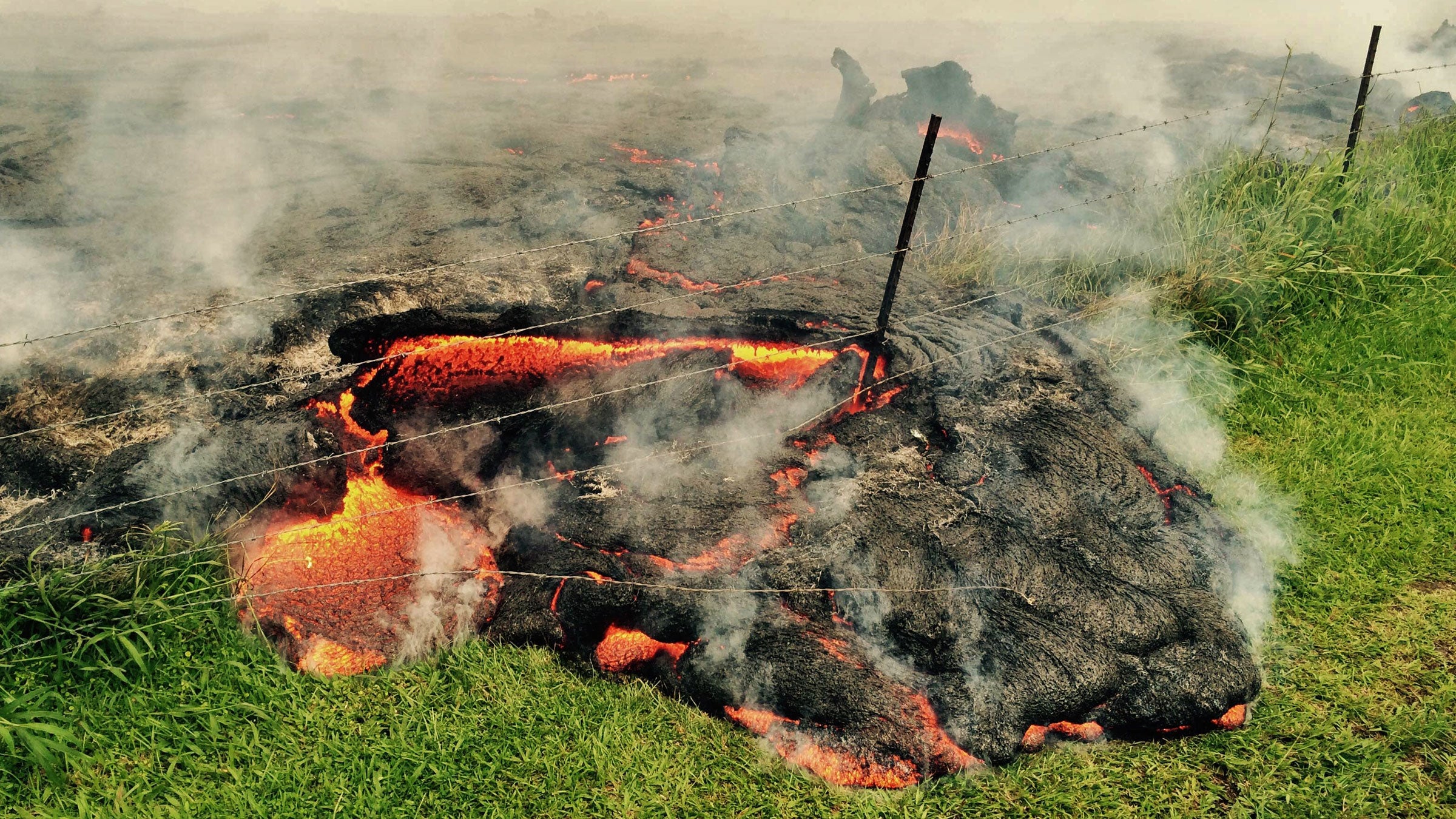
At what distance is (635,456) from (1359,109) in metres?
5.96

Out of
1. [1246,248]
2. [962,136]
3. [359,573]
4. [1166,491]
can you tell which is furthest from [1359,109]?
[359,573]

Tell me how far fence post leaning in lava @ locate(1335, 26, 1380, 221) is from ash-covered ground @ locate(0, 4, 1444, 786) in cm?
226

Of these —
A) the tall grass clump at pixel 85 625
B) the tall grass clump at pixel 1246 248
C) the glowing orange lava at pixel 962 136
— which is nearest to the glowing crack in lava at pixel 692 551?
the tall grass clump at pixel 85 625

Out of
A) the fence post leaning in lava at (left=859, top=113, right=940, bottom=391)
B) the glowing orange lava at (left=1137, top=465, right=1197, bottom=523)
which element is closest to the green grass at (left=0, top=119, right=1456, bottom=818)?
the glowing orange lava at (left=1137, top=465, right=1197, bottom=523)

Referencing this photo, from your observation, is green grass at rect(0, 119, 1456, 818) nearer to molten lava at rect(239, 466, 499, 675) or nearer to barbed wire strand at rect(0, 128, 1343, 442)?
molten lava at rect(239, 466, 499, 675)

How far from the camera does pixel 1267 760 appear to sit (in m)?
2.68

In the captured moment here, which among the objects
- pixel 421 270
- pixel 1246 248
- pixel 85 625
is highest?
pixel 1246 248

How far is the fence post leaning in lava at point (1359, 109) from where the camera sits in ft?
16.9

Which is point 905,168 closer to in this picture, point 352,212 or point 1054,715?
point 352,212

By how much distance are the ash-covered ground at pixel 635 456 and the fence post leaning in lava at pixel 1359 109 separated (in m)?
2.26

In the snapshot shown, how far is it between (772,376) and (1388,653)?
290 centimetres

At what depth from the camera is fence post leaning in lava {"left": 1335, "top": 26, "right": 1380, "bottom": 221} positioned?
5.14 meters

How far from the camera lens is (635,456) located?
3326mm

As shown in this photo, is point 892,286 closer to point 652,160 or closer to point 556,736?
point 556,736
